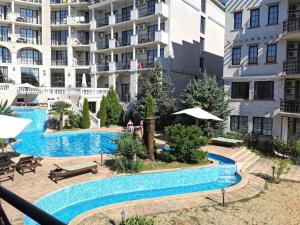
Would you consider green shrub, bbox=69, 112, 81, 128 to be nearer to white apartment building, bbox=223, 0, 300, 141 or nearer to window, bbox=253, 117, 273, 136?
white apartment building, bbox=223, 0, 300, 141

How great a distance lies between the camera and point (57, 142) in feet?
94.3

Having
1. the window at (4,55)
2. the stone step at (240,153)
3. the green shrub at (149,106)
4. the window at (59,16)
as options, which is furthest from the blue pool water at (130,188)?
the window at (59,16)

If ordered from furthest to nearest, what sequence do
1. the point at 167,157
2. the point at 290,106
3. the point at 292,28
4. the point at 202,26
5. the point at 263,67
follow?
the point at 202,26
the point at 263,67
the point at 290,106
the point at 292,28
the point at 167,157

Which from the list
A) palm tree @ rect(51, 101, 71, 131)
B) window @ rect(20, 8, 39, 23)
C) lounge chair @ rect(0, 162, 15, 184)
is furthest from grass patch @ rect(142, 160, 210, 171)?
window @ rect(20, 8, 39, 23)

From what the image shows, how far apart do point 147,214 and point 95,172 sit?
17.0 ft

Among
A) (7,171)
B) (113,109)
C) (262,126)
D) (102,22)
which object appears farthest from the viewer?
(102,22)

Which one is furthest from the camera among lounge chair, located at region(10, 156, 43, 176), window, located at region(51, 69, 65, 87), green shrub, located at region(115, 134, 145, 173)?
window, located at region(51, 69, 65, 87)

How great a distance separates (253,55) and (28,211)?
1157 inches

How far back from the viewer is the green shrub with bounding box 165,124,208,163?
19.2m

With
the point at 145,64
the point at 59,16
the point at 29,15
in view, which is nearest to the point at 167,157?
the point at 145,64

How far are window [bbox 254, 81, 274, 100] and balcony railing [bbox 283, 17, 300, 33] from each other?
4782 millimetres

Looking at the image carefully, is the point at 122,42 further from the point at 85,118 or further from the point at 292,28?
the point at 292,28

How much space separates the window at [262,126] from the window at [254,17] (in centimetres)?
909

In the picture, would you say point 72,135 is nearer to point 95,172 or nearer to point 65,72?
point 95,172
